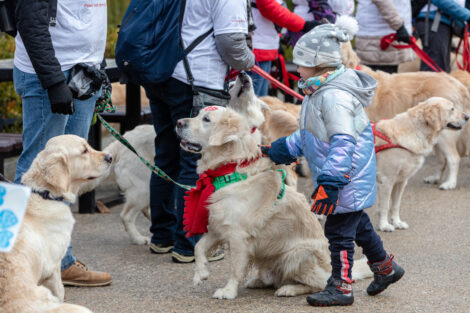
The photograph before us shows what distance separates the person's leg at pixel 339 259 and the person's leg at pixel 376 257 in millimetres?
148

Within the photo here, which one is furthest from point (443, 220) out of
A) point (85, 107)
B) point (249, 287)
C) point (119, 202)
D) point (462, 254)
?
point (85, 107)

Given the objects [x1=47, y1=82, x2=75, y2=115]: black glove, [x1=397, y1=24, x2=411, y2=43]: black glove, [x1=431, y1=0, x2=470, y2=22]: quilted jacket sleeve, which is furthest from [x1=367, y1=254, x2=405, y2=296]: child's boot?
[x1=431, y1=0, x2=470, y2=22]: quilted jacket sleeve

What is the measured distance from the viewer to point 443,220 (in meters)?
6.41

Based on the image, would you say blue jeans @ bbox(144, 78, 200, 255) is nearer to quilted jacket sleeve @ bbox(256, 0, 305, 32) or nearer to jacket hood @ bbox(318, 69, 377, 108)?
jacket hood @ bbox(318, 69, 377, 108)

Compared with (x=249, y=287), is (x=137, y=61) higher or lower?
higher

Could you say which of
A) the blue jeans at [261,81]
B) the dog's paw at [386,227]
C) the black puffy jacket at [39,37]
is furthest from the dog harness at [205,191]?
the blue jeans at [261,81]

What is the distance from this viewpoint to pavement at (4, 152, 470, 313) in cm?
411

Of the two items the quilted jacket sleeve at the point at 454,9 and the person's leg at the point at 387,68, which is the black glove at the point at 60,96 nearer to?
the person's leg at the point at 387,68

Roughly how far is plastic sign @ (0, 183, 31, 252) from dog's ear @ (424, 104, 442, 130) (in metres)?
4.65

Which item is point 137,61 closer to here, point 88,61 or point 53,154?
point 88,61

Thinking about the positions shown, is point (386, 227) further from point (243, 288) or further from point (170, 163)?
point (170, 163)

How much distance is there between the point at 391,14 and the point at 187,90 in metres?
3.96

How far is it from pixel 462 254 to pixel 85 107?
308 cm

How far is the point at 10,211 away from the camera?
2.60m
